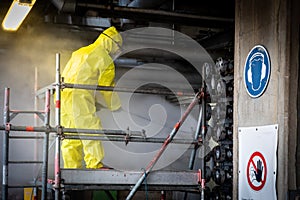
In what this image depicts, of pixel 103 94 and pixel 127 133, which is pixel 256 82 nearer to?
pixel 127 133

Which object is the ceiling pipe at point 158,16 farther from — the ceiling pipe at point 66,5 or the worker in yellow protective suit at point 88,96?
the worker in yellow protective suit at point 88,96

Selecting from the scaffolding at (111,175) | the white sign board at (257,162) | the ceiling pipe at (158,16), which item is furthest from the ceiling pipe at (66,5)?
the white sign board at (257,162)

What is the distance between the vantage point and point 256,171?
3.05m

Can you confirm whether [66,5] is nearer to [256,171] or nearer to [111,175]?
[111,175]

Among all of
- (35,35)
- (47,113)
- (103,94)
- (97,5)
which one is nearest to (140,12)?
(97,5)

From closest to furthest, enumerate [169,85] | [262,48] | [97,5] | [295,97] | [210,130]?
[295,97] → [262,48] → [210,130] → [97,5] → [169,85]

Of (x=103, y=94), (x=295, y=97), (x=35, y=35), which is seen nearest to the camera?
(x=295, y=97)

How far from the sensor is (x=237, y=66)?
11.1 ft

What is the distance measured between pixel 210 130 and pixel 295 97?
211 centimetres

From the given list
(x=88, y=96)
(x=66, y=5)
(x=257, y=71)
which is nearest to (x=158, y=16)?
(x=66, y=5)

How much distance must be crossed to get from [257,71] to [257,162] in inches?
22.5

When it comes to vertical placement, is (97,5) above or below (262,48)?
above

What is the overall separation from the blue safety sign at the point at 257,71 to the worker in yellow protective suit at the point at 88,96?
2.07 meters

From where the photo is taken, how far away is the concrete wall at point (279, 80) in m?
2.77
